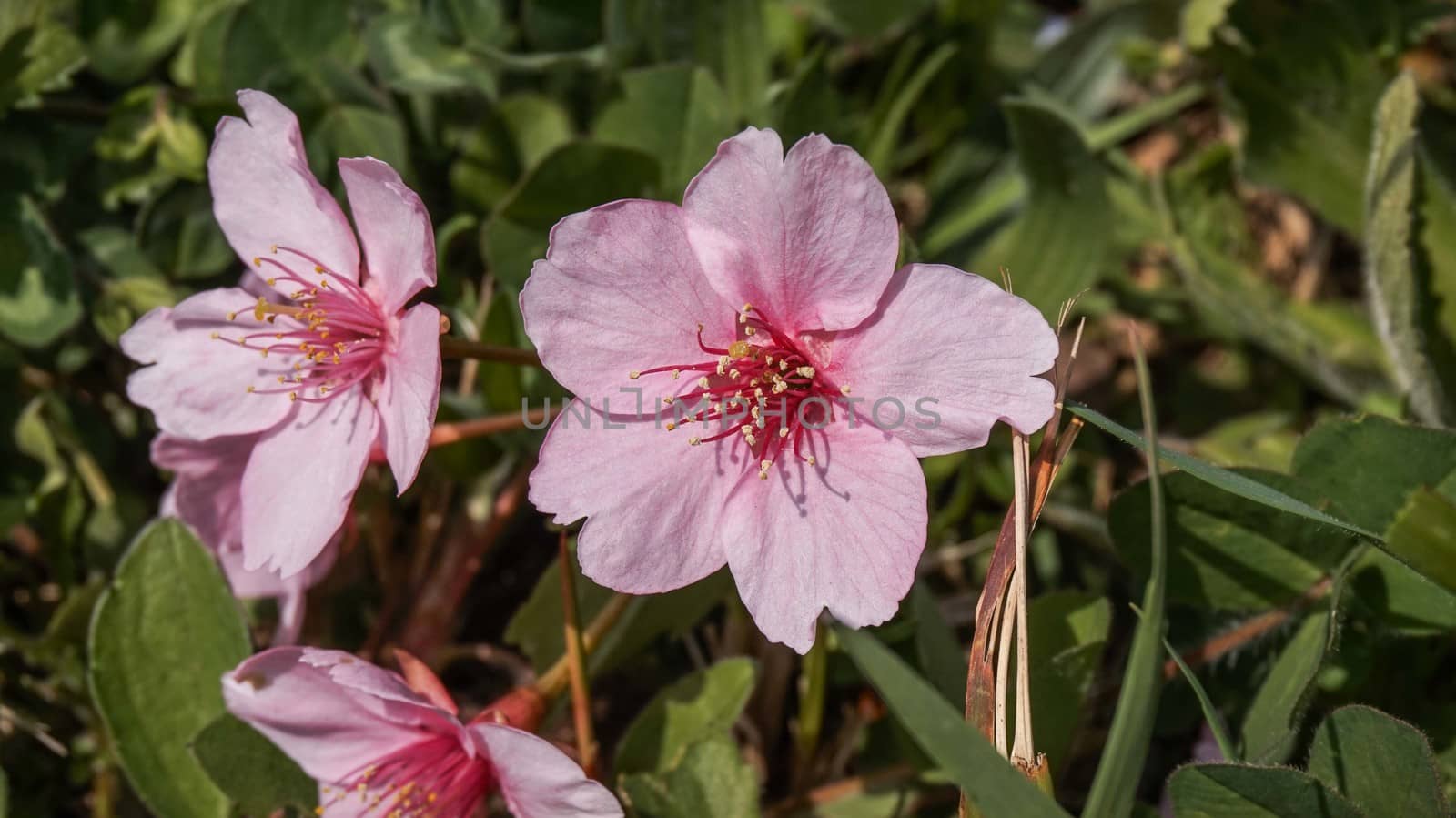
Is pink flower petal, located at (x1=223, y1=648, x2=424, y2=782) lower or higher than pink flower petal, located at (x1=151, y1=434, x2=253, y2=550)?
lower

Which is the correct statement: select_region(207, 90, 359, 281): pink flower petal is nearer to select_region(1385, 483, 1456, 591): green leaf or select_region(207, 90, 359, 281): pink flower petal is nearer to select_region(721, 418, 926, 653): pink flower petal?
select_region(721, 418, 926, 653): pink flower petal

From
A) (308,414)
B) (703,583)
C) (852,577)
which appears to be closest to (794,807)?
(703,583)

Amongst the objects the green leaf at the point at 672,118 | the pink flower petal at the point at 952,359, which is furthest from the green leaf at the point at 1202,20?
the pink flower petal at the point at 952,359

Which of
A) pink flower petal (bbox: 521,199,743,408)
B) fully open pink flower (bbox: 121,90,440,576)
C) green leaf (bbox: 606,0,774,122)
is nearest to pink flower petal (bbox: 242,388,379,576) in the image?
fully open pink flower (bbox: 121,90,440,576)

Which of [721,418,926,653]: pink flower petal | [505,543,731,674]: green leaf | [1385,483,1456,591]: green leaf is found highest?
[721,418,926,653]: pink flower petal

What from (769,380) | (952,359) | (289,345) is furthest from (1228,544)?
(289,345)

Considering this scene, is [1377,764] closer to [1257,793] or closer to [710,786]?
[1257,793]

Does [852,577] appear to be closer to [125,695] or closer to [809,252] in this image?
[809,252]
